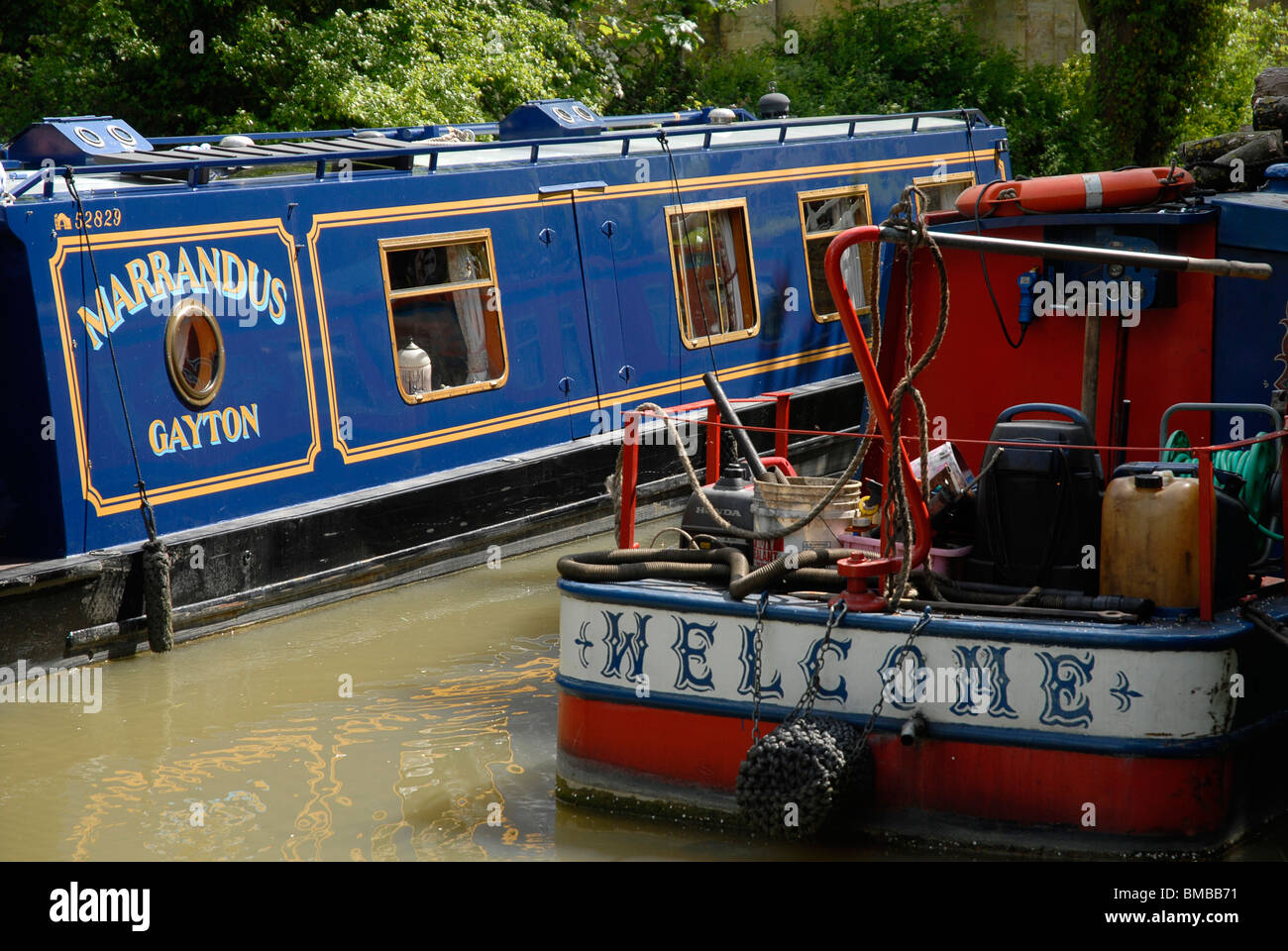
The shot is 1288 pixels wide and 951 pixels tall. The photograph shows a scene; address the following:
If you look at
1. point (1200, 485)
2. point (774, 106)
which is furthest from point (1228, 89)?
point (1200, 485)

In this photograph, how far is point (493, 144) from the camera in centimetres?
999

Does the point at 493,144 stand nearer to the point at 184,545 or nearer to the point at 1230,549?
the point at 184,545

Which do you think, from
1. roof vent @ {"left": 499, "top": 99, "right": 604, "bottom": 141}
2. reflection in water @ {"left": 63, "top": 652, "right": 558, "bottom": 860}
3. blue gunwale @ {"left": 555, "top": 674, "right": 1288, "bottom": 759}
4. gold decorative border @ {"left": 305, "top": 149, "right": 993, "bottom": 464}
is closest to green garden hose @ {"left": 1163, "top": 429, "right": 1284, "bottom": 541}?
blue gunwale @ {"left": 555, "top": 674, "right": 1288, "bottom": 759}

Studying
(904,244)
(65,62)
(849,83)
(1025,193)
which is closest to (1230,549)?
(904,244)

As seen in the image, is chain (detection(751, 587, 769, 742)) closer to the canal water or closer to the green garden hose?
the canal water

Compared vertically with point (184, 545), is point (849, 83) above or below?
above

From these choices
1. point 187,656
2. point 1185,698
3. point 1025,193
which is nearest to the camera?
point 1185,698

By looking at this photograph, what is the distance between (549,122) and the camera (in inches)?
443

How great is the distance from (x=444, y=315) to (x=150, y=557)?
8.71 feet

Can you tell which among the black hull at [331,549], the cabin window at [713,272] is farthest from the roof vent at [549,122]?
the black hull at [331,549]

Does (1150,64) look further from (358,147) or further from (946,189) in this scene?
(358,147)

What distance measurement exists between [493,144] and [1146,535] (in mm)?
6034

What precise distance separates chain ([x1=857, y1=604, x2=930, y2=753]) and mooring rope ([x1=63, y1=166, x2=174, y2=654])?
4.05m

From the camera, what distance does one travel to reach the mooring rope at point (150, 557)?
25.2 feet
